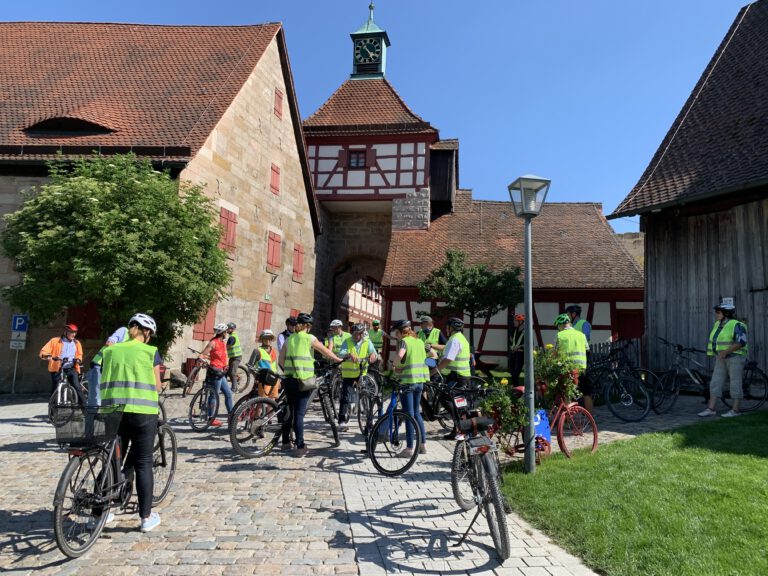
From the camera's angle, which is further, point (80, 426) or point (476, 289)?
point (476, 289)

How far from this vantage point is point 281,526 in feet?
15.2

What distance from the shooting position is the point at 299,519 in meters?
4.82

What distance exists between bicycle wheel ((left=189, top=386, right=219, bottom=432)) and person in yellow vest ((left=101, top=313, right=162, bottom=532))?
4.46 meters

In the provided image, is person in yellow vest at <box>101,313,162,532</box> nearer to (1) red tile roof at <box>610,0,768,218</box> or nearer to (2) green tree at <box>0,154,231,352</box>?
(2) green tree at <box>0,154,231,352</box>

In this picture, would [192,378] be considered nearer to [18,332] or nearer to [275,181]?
[18,332]

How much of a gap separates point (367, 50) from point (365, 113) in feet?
19.2

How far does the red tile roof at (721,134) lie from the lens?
11.3 m

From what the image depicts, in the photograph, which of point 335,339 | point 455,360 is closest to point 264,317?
point 335,339

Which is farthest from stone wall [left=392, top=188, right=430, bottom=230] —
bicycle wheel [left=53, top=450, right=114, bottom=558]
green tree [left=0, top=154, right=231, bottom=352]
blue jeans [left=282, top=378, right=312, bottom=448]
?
bicycle wheel [left=53, top=450, right=114, bottom=558]

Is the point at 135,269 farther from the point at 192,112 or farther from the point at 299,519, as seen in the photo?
the point at 299,519

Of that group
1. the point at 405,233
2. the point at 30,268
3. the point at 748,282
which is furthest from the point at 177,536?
the point at 405,233

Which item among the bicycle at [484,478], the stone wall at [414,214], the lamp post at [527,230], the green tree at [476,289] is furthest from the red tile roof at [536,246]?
the bicycle at [484,478]

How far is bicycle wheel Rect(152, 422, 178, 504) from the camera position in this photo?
5172 mm

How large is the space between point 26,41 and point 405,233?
1551 centimetres
